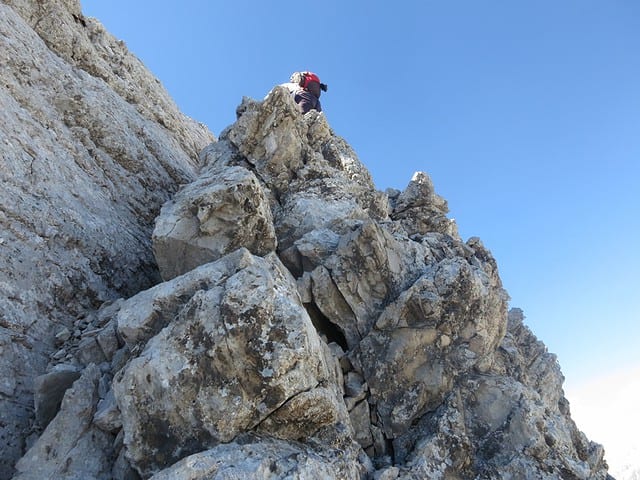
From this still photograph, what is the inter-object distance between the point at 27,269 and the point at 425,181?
72.0 ft

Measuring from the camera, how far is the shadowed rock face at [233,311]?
1179 cm

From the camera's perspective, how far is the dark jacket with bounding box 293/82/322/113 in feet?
118

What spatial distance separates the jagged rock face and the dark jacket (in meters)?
9.97

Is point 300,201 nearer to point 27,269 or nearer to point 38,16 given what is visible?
point 27,269

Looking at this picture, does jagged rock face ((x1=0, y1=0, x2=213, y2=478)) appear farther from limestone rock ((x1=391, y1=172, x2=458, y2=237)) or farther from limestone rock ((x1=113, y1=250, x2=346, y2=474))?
limestone rock ((x1=391, y1=172, x2=458, y2=237))

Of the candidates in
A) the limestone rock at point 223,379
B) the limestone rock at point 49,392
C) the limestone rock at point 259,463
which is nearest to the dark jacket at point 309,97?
the limestone rock at point 223,379

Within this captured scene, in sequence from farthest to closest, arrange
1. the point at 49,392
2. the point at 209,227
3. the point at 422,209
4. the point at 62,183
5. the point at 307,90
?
the point at 307,90 → the point at 422,209 → the point at 62,183 → the point at 209,227 → the point at 49,392

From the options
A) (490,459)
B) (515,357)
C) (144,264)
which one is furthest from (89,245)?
(515,357)

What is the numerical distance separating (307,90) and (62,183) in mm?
23476

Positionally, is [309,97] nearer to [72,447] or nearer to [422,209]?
[422,209]

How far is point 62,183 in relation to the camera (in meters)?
20.2

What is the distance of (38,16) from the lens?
2780 cm

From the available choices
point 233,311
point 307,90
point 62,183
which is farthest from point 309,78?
point 233,311

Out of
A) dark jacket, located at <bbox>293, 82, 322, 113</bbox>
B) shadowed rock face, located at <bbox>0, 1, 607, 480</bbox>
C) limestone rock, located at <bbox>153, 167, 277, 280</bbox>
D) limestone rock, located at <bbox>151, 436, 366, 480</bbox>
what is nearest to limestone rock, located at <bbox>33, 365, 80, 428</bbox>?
shadowed rock face, located at <bbox>0, 1, 607, 480</bbox>
